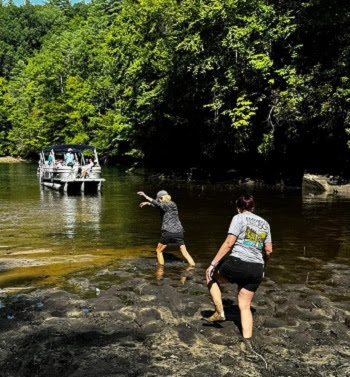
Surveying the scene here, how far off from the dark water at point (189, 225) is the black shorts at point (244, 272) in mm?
3388

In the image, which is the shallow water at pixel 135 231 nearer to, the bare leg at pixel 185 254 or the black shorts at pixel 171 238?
the bare leg at pixel 185 254

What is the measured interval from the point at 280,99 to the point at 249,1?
6.60 m

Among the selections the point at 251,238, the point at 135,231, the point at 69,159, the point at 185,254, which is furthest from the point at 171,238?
the point at 69,159

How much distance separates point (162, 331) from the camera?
251 inches

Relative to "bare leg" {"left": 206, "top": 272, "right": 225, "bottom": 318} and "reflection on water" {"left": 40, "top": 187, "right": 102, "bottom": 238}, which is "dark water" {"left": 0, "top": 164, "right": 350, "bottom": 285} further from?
"bare leg" {"left": 206, "top": 272, "right": 225, "bottom": 318}

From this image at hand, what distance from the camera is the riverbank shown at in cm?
534

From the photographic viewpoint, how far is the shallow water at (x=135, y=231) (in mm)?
10211

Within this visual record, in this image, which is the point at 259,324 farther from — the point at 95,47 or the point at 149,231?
the point at 95,47

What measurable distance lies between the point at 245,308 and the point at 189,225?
10153 millimetres

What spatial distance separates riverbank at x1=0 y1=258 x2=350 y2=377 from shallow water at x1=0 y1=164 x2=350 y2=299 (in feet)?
4.38

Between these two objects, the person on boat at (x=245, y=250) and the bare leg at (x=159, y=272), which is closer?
the person on boat at (x=245, y=250)

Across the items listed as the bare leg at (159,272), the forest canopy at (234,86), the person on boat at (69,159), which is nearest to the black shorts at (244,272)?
the bare leg at (159,272)

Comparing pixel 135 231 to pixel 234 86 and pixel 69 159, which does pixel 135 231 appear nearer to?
pixel 234 86

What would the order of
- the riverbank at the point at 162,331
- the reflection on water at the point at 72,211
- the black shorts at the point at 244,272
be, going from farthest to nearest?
the reflection on water at the point at 72,211
the black shorts at the point at 244,272
the riverbank at the point at 162,331
